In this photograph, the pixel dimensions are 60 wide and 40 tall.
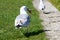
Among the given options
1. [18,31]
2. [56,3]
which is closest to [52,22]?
[18,31]

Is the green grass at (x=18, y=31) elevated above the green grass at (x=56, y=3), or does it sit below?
below

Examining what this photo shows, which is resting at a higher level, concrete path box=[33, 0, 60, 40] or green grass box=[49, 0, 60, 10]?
green grass box=[49, 0, 60, 10]

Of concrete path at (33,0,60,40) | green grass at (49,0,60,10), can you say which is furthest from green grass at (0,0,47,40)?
green grass at (49,0,60,10)

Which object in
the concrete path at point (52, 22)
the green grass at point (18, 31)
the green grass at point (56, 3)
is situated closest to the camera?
the green grass at point (18, 31)

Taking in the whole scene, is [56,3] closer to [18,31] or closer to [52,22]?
[52,22]

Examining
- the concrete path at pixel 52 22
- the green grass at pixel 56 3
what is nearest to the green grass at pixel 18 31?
the concrete path at pixel 52 22

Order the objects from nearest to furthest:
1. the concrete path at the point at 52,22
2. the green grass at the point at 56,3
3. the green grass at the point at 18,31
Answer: the green grass at the point at 18,31, the concrete path at the point at 52,22, the green grass at the point at 56,3

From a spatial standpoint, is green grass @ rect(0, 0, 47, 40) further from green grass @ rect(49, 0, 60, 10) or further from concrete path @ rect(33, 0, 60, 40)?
green grass @ rect(49, 0, 60, 10)

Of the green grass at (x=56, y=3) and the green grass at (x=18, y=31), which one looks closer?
the green grass at (x=18, y=31)

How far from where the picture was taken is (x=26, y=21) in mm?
9016

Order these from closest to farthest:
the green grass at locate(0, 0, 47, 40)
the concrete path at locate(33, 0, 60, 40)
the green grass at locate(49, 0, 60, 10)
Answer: the green grass at locate(0, 0, 47, 40), the concrete path at locate(33, 0, 60, 40), the green grass at locate(49, 0, 60, 10)

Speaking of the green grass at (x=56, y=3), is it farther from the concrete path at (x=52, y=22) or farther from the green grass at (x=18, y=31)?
the green grass at (x=18, y=31)

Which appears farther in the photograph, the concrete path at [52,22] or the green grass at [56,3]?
the green grass at [56,3]

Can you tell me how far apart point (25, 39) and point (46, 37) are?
785 millimetres
